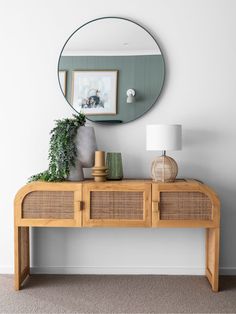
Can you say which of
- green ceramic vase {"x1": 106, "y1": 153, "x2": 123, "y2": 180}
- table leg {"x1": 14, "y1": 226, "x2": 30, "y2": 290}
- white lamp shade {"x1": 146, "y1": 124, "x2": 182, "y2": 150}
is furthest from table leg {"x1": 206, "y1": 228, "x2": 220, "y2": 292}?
table leg {"x1": 14, "y1": 226, "x2": 30, "y2": 290}

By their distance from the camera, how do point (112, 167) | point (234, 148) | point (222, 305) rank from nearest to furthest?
point (222, 305) < point (112, 167) < point (234, 148)

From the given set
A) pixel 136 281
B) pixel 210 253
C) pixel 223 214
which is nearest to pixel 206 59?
pixel 223 214

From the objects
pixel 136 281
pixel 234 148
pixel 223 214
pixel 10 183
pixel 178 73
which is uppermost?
pixel 178 73

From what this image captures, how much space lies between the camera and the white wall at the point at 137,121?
2918mm

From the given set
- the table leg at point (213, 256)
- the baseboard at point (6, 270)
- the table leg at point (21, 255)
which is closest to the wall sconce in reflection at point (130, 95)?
the table leg at point (213, 256)

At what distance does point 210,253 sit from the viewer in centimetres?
277

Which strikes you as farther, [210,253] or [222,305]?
[210,253]

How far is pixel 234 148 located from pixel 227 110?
1.00 feet

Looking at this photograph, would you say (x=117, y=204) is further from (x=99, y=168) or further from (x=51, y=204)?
(x=51, y=204)

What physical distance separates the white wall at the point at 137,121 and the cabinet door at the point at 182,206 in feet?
1.44

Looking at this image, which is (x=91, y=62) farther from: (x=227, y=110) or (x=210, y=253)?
(x=210, y=253)

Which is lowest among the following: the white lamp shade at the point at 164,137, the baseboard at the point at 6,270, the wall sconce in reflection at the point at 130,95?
the baseboard at the point at 6,270

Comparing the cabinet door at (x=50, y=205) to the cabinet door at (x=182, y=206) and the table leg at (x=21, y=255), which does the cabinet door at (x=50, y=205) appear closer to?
the table leg at (x=21, y=255)

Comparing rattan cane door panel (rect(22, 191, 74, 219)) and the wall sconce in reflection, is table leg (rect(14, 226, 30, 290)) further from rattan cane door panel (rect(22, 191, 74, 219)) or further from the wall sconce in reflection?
the wall sconce in reflection
